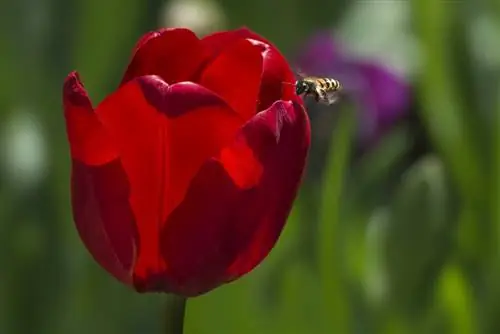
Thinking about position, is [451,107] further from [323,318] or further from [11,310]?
[11,310]

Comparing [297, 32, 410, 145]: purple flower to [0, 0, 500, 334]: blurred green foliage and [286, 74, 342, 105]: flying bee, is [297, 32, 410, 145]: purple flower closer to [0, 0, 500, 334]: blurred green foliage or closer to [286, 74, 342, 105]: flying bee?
[0, 0, 500, 334]: blurred green foliage

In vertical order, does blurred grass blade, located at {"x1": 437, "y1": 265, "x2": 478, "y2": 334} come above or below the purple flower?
above

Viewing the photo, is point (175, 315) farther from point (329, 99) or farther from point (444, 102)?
point (444, 102)

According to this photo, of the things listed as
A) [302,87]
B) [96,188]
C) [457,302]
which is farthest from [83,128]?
[457,302]

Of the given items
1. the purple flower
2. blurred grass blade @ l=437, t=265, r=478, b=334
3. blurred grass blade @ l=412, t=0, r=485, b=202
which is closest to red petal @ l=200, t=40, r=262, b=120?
blurred grass blade @ l=437, t=265, r=478, b=334

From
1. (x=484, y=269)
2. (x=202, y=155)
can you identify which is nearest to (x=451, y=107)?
(x=484, y=269)

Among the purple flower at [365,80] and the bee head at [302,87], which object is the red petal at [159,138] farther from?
the purple flower at [365,80]

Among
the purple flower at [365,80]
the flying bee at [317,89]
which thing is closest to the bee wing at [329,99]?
the flying bee at [317,89]
